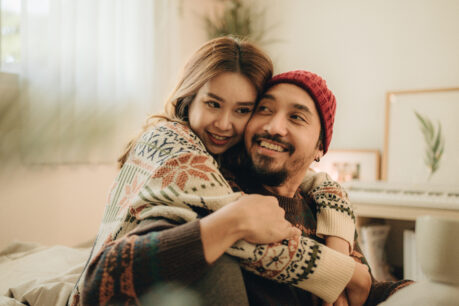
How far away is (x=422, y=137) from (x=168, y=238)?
2.44 meters

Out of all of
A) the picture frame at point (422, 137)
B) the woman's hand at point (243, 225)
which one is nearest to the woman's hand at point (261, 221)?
the woman's hand at point (243, 225)

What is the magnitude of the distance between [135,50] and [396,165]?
78.1 inches

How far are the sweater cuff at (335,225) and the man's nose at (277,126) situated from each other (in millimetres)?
284

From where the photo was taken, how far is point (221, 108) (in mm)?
1144

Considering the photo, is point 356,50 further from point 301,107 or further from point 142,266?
point 142,266

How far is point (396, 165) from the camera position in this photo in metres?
2.60

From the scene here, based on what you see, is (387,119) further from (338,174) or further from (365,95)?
(338,174)

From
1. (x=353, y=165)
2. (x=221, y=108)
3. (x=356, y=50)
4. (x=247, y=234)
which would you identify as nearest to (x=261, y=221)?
(x=247, y=234)

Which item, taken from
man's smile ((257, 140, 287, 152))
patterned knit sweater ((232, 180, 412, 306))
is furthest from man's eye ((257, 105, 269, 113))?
patterned knit sweater ((232, 180, 412, 306))

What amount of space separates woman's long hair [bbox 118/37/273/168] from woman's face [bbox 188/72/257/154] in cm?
2

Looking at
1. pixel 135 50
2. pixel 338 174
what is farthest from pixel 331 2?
pixel 135 50

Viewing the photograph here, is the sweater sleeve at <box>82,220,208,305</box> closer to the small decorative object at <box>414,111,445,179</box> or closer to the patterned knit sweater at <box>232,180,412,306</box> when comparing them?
the patterned knit sweater at <box>232,180,412,306</box>

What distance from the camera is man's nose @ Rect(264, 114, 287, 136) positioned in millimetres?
1108

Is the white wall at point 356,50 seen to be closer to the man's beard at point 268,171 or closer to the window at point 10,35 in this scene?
the window at point 10,35
